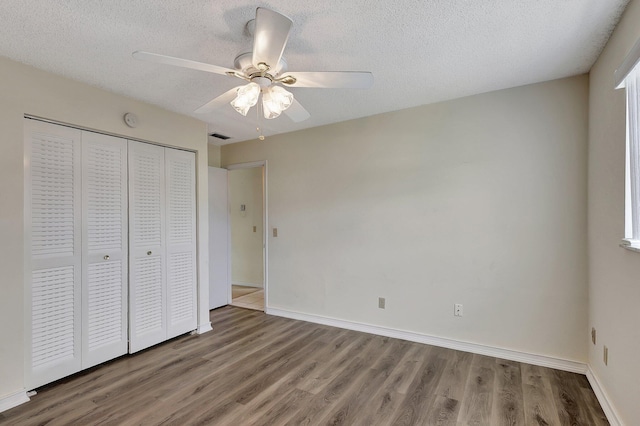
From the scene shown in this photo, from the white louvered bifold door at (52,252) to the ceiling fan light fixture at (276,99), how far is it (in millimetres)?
1745

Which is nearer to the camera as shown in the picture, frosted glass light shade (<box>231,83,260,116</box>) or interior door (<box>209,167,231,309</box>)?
Answer: frosted glass light shade (<box>231,83,260,116</box>)

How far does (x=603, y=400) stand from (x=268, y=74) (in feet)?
9.69

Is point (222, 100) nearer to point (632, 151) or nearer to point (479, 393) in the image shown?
point (632, 151)

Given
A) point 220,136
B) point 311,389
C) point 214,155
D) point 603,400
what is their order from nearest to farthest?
1. point 603,400
2. point 311,389
3. point 220,136
4. point 214,155

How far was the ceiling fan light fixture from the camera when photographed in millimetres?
1813

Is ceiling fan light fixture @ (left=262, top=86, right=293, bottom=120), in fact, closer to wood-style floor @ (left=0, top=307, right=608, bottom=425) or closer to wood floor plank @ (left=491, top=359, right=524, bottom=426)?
wood-style floor @ (left=0, top=307, right=608, bottom=425)

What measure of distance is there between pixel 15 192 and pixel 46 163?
30cm

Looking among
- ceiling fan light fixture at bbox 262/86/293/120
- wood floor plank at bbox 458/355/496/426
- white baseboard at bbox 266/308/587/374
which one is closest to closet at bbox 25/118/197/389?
white baseboard at bbox 266/308/587/374

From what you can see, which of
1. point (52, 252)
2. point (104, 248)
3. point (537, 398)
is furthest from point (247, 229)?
point (537, 398)

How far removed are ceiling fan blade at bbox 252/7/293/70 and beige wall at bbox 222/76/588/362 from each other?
201cm

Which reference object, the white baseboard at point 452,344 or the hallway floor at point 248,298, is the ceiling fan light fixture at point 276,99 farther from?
the hallway floor at point 248,298

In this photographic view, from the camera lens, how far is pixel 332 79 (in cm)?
177

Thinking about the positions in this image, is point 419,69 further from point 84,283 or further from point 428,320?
point 84,283

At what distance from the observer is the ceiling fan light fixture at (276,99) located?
1.81 meters
